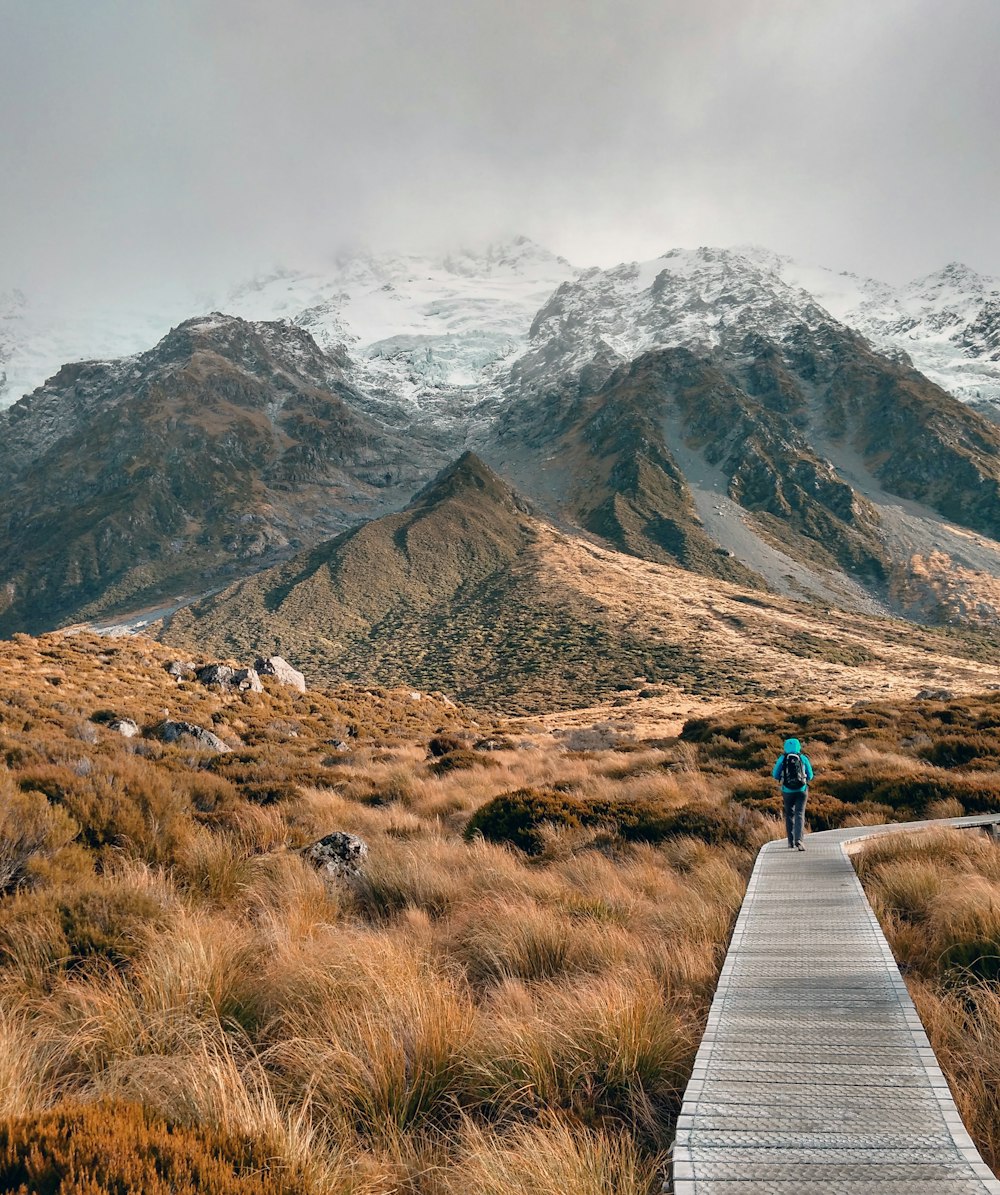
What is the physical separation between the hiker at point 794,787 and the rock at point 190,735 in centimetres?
1421

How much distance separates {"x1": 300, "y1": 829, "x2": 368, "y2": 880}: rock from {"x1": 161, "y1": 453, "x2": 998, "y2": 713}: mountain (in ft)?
208

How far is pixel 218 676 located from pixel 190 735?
48.3 ft

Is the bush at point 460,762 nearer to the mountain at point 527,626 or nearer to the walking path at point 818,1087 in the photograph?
the walking path at point 818,1087

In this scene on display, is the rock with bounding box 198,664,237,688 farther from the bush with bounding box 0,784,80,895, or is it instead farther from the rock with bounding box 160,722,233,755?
the bush with bounding box 0,784,80,895

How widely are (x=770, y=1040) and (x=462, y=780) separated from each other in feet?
43.0

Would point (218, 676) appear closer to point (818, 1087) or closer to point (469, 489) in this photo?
point (818, 1087)

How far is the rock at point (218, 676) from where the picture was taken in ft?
106

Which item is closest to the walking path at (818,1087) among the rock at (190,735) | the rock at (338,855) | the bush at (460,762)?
the rock at (338,855)

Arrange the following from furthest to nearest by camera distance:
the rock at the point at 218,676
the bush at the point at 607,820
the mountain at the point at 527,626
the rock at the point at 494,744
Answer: the mountain at the point at 527,626 < the rock at the point at 218,676 < the rock at the point at 494,744 < the bush at the point at 607,820

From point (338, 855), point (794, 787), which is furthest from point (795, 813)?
point (338, 855)

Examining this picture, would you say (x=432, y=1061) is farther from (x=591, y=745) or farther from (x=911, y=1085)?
(x=591, y=745)

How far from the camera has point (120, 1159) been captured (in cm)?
232

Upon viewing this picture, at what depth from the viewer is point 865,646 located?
→ 102125 mm

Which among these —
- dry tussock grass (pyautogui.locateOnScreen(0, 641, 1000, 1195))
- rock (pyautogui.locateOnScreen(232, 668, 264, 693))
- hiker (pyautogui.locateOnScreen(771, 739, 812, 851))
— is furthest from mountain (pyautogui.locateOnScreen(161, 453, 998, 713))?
dry tussock grass (pyautogui.locateOnScreen(0, 641, 1000, 1195))
